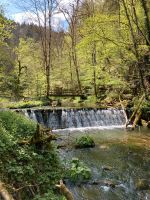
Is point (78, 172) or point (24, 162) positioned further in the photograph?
point (78, 172)

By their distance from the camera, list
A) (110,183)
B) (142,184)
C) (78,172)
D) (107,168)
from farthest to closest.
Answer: (107,168) < (78,172) < (110,183) < (142,184)

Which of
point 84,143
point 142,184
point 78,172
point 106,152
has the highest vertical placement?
point 84,143

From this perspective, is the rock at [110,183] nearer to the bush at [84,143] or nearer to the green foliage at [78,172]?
the green foliage at [78,172]

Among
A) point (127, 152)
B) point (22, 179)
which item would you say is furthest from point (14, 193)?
point (127, 152)

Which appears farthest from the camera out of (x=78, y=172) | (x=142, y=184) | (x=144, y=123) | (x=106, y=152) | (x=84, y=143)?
(x=144, y=123)

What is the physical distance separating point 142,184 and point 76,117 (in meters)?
11.6

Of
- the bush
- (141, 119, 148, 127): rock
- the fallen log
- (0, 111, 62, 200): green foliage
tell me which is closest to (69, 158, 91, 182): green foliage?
(0, 111, 62, 200): green foliage

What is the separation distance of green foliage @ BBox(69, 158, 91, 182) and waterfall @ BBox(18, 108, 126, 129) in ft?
33.5

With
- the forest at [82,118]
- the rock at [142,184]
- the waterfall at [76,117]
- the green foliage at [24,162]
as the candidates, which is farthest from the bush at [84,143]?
the waterfall at [76,117]

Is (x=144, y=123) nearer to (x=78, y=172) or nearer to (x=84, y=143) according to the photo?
(x=84, y=143)

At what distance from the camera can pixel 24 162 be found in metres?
6.53

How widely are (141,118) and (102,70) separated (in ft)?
23.1

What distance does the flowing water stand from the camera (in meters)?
8.43

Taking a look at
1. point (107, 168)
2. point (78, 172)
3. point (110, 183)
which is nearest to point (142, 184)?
point (110, 183)
